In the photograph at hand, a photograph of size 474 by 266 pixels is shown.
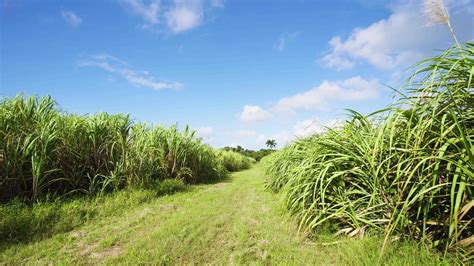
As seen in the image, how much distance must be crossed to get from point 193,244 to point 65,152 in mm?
3288

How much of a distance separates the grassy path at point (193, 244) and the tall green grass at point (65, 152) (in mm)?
1295

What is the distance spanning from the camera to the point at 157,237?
2787 mm

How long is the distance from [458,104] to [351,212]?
4.43 feet

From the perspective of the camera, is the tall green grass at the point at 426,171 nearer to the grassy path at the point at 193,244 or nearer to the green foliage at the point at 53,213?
the grassy path at the point at 193,244

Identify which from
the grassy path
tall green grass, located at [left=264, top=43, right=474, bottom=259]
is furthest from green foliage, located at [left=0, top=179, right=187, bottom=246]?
tall green grass, located at [left=264, top=43, right=474, bottom=259]

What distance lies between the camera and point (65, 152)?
448 cm

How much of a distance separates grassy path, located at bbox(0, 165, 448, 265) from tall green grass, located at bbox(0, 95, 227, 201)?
1295 mm

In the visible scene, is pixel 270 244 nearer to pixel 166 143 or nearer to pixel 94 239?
pixel 94 239

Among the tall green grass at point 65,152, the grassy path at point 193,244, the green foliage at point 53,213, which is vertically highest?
the tall green grass at point 65,152

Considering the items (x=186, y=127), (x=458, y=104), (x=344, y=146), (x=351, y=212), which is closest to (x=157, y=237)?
(x=351, y=212)

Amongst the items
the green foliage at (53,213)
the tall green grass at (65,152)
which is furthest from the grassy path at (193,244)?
the tall green grass at (65,152)

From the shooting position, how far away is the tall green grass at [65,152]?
12.2 ft

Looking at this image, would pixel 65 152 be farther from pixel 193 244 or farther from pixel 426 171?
pixel 426 171

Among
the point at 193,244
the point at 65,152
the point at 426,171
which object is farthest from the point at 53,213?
the point at 426,171
